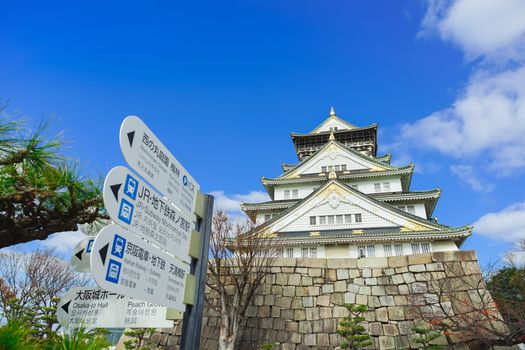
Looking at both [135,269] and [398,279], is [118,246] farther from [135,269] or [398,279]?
[398,279]

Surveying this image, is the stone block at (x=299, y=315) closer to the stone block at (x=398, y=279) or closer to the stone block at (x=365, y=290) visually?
the stone block at (x=365, y=290)

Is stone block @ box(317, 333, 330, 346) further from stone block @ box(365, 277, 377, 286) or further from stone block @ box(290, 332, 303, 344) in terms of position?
stone block @ box(365, 277, 377, 286)

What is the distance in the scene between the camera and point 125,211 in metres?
1.67

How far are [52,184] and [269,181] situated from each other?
64.3 ft

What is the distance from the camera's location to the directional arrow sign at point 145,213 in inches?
62.7

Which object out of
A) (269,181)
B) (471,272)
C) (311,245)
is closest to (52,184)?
(471,272)

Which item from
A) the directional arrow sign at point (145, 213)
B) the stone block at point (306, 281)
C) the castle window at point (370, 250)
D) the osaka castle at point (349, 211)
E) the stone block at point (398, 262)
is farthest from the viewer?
the castle window at point (370, 250)

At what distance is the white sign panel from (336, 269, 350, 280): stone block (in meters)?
7.52

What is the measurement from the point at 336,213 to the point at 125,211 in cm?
1791

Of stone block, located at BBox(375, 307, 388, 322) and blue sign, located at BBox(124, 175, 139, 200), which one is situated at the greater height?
blue sign, located at BBox(124, 175, 139, 200)

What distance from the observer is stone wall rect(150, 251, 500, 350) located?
761cm

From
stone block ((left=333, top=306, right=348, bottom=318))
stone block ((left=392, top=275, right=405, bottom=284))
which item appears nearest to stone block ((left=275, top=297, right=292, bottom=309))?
stone block ((left=333, top=306, right=348, bottom=318))

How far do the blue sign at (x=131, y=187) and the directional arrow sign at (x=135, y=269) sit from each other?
20 centimetres

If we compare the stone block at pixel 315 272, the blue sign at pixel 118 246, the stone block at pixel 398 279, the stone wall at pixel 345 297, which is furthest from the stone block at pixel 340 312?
the blue sign at pixel 118 246
